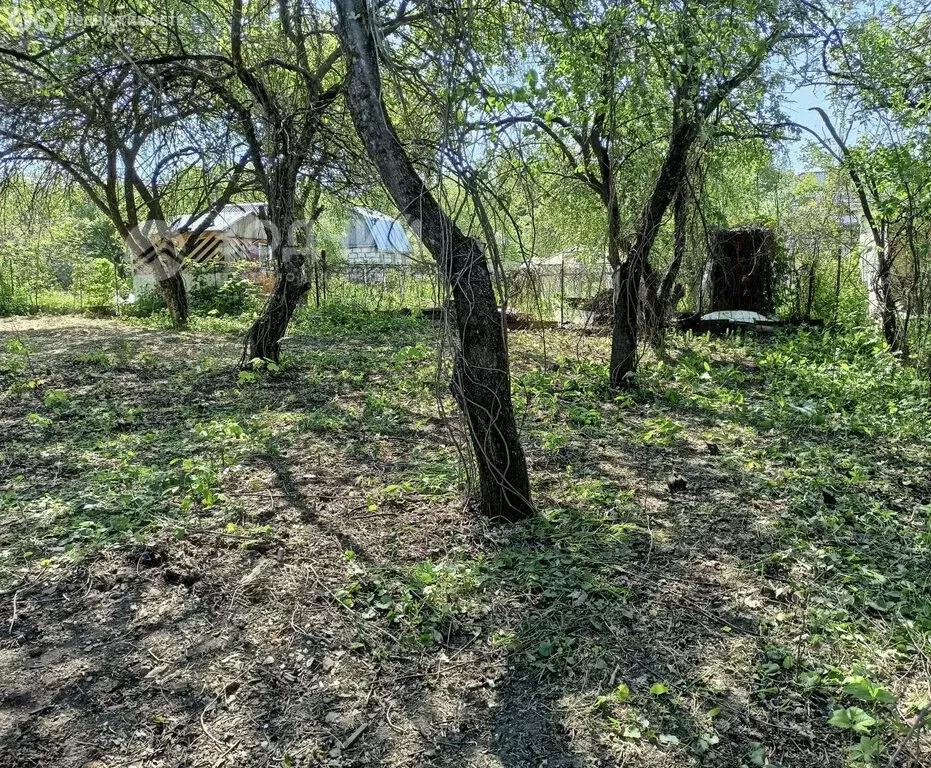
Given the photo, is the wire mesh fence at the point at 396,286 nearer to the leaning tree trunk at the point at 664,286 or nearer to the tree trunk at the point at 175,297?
the tree trunk at the point at 175,297

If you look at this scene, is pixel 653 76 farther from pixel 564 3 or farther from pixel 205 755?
pixel 205 755

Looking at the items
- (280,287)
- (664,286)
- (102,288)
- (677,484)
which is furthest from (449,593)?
(102,288)

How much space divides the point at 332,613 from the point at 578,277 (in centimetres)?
1136

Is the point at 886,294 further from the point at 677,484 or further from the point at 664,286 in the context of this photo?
the point at 677,484

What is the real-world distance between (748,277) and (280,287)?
773 centimetres

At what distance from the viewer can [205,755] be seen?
72.7 inches

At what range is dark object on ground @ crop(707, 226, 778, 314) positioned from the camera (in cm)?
1068

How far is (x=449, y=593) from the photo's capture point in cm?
260

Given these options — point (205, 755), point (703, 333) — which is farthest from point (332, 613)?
point (703, 333)

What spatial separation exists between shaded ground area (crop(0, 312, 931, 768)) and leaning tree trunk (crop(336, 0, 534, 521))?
0.23m

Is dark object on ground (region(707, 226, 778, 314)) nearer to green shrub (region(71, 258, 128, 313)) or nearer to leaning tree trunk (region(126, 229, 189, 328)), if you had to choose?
leaning tree trunk (region(126, 229, 189, 328))

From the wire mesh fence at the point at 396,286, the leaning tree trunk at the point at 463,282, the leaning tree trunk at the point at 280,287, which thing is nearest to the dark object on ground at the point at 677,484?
the leaning tree trunk at the point at 463,282

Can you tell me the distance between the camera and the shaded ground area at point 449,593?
75.6 inches

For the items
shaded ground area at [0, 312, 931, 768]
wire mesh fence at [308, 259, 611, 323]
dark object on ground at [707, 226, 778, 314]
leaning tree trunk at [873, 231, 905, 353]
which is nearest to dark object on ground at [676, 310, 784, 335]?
dark object on ground at [707, 226, 778, 314]
